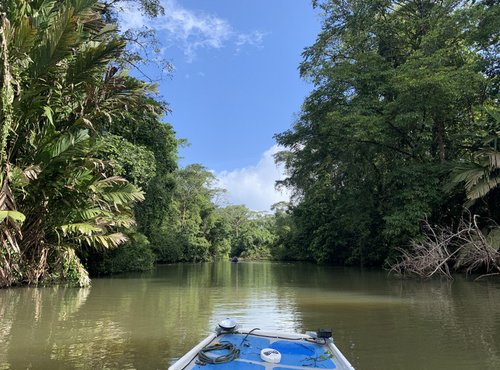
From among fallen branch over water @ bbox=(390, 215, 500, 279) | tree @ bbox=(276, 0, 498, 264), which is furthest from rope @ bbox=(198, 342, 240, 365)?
tree @ bbox=(276, 0, 498, 264)

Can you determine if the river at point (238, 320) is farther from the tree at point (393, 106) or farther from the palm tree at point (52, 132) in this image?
the tree at point (393, 106)

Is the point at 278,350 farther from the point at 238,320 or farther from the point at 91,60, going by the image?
the point at 91,60

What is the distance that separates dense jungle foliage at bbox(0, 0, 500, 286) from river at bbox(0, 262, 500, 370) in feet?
7.83

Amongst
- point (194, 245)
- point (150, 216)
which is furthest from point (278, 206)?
point (150, 216)

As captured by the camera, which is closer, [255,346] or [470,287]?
[255,346]

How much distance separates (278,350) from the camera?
16.0 ft

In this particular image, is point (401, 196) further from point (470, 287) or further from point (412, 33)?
point (412, 33)

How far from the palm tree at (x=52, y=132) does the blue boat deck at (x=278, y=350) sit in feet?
21.7

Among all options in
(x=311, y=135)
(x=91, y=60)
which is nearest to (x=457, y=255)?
(x=311, y=135)

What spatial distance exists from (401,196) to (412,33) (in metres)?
8.83

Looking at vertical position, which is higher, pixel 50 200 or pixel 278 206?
pixel 278 206

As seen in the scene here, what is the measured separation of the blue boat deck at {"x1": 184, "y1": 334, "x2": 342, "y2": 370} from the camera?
4.28 meters

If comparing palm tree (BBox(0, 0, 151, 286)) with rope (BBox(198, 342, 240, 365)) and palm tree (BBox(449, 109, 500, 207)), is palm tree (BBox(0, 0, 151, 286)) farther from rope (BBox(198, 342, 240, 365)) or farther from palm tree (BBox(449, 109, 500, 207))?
palm tree (BBox(449, 109, 500, 207))

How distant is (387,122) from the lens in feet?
68.3
